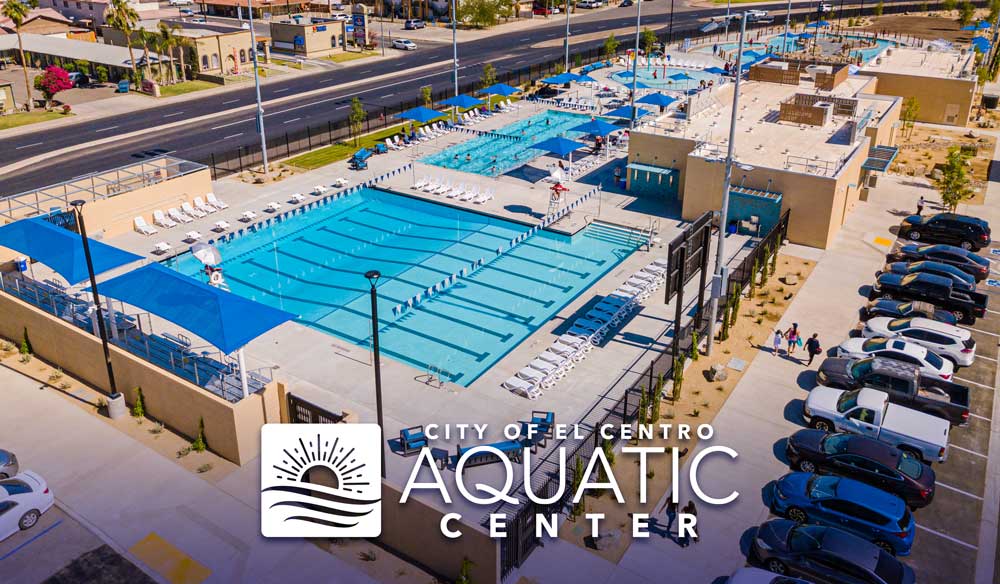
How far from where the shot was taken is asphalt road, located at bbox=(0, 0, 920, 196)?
48000 millimetres

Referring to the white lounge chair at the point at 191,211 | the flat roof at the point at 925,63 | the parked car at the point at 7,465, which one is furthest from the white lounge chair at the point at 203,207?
the flat roof at the point at 925,63

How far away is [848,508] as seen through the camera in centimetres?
1908

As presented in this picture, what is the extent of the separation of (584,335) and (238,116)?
129ft

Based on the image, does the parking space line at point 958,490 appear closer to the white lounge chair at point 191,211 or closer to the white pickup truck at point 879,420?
the white pickup truck at point 879,420

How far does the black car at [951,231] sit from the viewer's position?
35.8m

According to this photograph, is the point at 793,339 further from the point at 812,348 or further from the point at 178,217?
the point at 178,217

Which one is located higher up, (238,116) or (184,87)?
(184,87)

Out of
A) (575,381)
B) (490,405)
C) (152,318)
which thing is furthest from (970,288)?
(152,318)

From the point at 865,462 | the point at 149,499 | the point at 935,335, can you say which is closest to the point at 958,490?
the point at 865,462

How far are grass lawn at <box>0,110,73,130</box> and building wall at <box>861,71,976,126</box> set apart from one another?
58.2 meters

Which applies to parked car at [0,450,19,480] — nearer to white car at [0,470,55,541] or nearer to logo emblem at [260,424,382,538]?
white car at [0,470,55,541]

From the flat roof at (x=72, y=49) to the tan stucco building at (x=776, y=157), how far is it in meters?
48.5

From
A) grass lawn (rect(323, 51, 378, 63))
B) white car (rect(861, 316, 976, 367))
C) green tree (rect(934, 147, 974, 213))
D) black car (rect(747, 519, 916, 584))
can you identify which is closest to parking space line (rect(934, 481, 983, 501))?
black car (rect(747, 519, 916, 584))

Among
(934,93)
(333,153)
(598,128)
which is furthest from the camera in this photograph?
(934,93)
